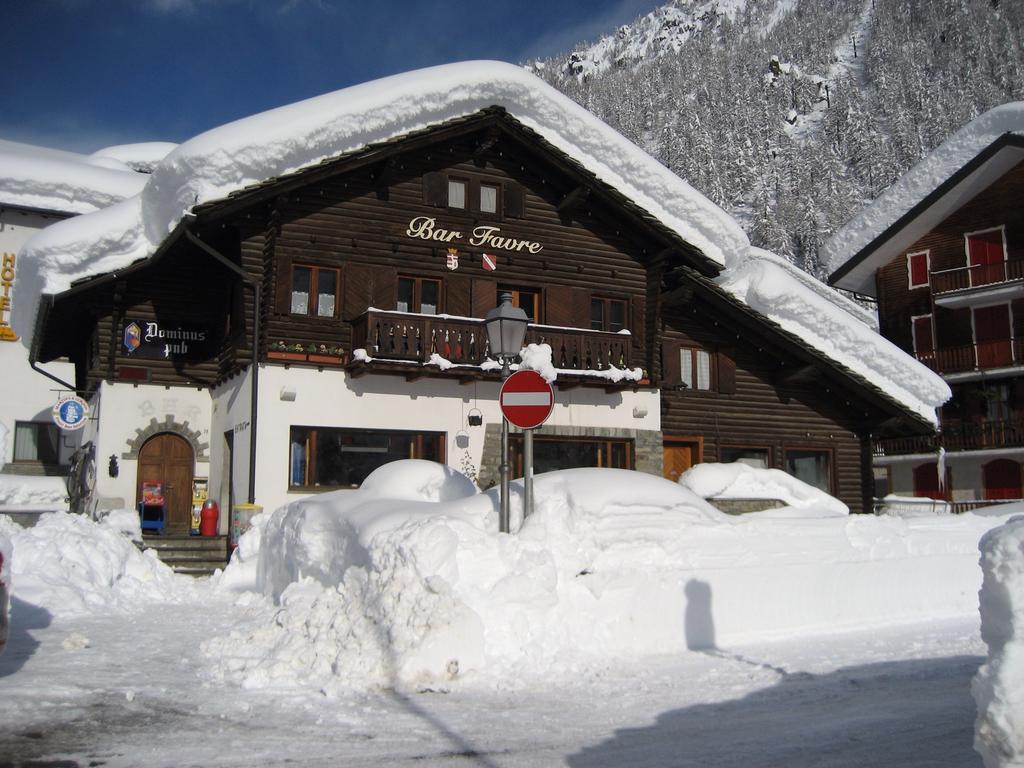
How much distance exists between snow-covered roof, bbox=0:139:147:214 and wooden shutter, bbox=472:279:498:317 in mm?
14516

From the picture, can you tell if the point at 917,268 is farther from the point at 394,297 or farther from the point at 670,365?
the point at 394,297

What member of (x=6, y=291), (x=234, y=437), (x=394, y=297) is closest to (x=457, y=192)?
(x=394, y=297)

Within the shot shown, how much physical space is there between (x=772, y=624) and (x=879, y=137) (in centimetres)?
12506

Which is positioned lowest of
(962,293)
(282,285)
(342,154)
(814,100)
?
(282,285)

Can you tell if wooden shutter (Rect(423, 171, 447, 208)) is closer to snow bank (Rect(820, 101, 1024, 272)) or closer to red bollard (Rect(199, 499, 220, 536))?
red bollard (Rect(199, 499, 220, 536))

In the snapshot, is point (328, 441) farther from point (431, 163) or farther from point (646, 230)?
point (646, 230)

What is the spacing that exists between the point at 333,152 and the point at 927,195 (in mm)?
26050

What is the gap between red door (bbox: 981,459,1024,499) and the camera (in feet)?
110

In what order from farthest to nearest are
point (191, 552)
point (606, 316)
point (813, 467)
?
point (813, 467)
point (606, 316)
point (191, 552)

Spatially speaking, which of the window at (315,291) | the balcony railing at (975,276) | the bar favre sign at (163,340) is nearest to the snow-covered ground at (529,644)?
the window at (315,291)

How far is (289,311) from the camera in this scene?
17.2 m

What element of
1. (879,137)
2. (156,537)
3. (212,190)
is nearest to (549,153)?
(212,190)

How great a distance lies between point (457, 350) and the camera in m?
17.7

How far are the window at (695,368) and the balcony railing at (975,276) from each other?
56.3ft
